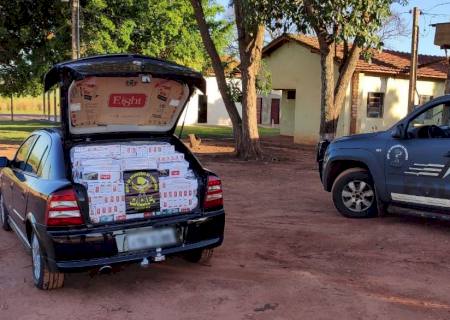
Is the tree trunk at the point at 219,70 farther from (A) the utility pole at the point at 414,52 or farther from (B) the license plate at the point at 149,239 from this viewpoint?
(B) the license plate at the point at 149,239

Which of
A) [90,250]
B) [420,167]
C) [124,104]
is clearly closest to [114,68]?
[124,104]

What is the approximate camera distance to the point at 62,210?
168 inches

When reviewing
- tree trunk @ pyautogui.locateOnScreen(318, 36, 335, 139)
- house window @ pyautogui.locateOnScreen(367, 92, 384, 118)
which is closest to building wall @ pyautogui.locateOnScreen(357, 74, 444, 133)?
house window @ pyautogui.locateOnScreen(367, 92, 384, 118)

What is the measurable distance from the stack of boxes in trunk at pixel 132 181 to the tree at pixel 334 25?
7611 mm

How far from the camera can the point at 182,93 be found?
543 centimetres

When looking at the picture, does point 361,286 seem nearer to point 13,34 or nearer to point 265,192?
point 265,192

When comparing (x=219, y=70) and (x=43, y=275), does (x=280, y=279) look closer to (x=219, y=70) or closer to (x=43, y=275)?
(x=43, y=275)

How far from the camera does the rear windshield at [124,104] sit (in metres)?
4.93

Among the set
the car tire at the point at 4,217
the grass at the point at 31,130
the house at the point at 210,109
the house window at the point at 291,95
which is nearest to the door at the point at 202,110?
the house at the point at 210,109

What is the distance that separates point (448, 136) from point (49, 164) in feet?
16.0

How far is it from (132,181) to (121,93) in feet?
3.32

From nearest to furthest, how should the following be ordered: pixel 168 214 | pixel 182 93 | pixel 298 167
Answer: pixel 168 214, pixel 182 93, pixel 298 167

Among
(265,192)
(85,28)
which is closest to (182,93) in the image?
(265,192)

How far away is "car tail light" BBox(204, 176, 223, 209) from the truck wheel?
122 inches
